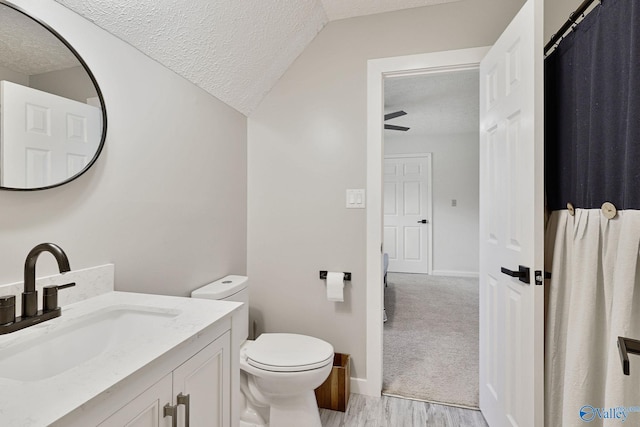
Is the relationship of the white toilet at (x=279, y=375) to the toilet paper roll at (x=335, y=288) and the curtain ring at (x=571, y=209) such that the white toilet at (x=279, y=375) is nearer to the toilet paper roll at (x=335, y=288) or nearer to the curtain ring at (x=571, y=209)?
the toilet paper roll at (x=335, y=288)

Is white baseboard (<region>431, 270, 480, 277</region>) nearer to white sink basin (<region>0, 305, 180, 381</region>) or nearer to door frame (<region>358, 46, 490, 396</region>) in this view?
door frame (<region>358, 46, 490, 396</region>)

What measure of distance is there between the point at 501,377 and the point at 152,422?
1510 mm

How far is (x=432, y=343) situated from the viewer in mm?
2686

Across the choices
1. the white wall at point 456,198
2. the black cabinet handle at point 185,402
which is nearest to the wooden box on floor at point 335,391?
the black cabinet handle at point 185,402

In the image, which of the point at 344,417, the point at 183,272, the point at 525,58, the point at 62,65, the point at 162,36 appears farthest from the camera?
the point at 344,417

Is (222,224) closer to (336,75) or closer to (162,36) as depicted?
(162,36)

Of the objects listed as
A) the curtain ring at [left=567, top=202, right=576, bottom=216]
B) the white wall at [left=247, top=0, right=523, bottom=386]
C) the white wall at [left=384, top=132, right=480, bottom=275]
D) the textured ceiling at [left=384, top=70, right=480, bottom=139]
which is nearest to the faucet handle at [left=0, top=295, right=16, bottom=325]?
the white wall at [left=247, top=0, right=523, bottom=386]

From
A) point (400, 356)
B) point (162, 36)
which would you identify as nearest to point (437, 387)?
point (400, 356)

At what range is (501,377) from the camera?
1.47 m

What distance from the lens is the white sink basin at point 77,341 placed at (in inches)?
29.1

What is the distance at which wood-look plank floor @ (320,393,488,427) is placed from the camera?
1.69m

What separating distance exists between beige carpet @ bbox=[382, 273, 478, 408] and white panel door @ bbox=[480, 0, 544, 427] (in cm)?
34

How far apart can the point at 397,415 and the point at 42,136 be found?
2.09m

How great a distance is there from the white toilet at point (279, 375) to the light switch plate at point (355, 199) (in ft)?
2.79
